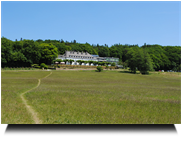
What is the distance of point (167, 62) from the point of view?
6225 inches

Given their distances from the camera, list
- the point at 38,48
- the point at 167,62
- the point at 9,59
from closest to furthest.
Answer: the point at 9,59 → the point at 38,48 → the point at 167,62

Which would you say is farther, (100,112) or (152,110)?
(152,110)

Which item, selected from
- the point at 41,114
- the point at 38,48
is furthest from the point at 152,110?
the point at 38,48

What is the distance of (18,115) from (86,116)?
6.87 metres
